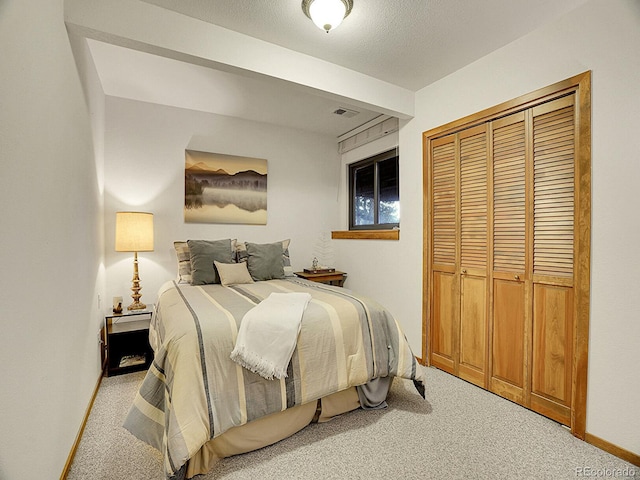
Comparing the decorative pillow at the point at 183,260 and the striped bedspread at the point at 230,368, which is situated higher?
the decorative pillow at the point at 183,260

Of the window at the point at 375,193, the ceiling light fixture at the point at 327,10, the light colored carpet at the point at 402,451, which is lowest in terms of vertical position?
the light colored carpet at the point at 402,451

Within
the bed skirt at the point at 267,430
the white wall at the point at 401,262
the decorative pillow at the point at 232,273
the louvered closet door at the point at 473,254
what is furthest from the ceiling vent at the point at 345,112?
the bed skirt at the point at 267,430

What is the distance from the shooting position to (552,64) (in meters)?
2.04

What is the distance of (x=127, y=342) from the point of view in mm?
2930

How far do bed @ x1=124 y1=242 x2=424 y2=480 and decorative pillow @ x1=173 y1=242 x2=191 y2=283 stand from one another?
2.11 ft

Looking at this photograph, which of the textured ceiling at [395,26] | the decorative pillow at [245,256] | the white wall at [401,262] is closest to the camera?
the textured ceiling at [395,26]

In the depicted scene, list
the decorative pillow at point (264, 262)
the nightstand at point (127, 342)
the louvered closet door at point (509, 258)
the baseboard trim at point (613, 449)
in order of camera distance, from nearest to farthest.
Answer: the baseboard trim at point (613, 449)
the louvered closet door at point (509, 258)
the nightstand at point (127, 342)
the decorative pillow at point (264, 262)

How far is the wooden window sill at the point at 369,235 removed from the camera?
3.32m

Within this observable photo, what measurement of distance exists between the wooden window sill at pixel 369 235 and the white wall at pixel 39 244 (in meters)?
2.63

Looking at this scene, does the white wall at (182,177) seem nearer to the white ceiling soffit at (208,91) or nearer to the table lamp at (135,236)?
the white ceiling soffit at (208,91)

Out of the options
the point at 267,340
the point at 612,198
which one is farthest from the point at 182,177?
the point at 612,198

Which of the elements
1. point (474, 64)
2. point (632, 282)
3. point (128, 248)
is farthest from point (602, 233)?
point (128, 248)

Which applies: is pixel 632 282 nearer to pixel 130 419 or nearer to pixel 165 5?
pixel 130 419

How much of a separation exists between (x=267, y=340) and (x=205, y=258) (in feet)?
5.13
